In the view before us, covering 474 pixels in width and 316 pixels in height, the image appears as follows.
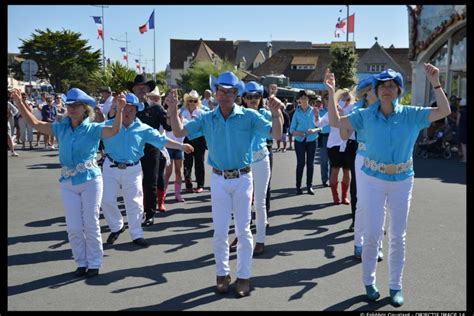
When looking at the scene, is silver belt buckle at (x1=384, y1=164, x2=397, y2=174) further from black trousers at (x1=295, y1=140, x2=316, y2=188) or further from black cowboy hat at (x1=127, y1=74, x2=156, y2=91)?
black trousers at (x1=295, y1=140, x2=316, y2=188)

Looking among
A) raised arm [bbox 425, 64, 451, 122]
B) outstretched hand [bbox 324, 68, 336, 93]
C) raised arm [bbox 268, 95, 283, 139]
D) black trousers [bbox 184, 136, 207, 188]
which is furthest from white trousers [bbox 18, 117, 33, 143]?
raised arm [bbox 425, 64, 451, 122]

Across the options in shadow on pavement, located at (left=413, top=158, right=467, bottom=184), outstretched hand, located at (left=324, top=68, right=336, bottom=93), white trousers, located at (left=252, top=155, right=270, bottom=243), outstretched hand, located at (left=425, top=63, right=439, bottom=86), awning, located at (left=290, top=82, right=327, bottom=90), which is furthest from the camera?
awning, located at (left=290, top=82, right=327, bottom=90)

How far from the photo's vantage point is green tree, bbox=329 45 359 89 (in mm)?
43531

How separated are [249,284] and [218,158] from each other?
1291mm

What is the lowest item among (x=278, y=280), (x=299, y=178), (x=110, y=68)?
(x=278, y=280)

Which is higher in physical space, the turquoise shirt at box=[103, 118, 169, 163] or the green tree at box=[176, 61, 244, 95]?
the green tree at box=[176, 61, 244, 95]

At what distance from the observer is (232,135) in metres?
4.60

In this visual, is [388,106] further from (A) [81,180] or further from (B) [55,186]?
(B) [55,186]

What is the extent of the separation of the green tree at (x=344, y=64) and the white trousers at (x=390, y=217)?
40.5 metres

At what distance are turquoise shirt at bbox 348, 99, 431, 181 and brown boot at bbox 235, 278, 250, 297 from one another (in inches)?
63.3

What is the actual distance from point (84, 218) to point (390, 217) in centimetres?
306

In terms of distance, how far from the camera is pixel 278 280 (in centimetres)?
503

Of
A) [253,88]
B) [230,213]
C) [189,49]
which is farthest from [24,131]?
[189,49]
